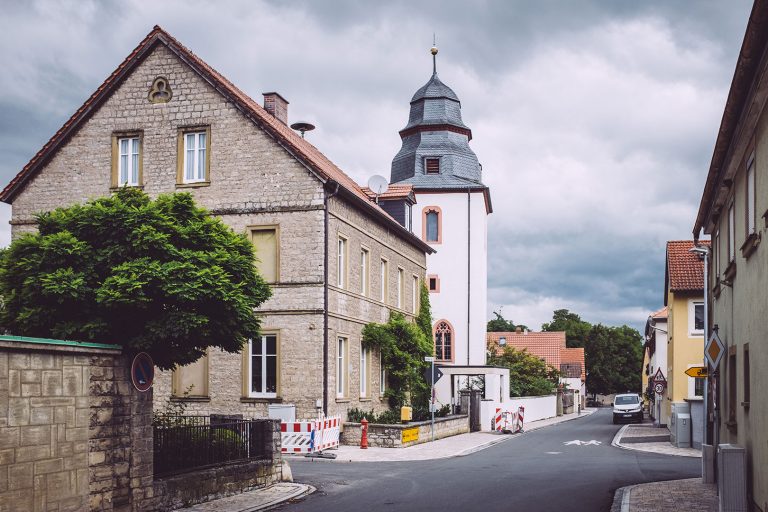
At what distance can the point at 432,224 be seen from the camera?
57281mm

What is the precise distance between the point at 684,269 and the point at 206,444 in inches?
1063

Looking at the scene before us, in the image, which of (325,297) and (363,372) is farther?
(363,372)

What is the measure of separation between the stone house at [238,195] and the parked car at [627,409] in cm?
2315

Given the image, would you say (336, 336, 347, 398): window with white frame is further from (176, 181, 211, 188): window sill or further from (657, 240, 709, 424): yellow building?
(657, 240, 709, 424): yellow building

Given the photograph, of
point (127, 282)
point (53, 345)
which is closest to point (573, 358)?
point (127, 282)

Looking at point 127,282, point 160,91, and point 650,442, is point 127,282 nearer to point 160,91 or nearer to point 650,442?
point 160,91

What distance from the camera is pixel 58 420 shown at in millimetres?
12508

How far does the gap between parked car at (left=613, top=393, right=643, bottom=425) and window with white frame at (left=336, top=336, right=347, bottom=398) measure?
25.0m

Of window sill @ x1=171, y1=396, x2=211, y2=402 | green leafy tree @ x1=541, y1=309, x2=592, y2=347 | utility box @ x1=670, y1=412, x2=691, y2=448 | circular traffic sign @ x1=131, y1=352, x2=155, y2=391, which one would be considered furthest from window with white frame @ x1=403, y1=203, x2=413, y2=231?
green leafy tree @ x1=541, y1=309, x2=592, y2=347

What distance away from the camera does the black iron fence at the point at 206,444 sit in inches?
602

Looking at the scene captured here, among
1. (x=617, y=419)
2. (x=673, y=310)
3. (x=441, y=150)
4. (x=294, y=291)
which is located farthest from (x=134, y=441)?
(x=441, y=150)

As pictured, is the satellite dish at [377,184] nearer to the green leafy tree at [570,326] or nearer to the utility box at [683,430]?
the utility box at [683,430]

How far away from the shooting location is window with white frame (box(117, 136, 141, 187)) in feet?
99.7

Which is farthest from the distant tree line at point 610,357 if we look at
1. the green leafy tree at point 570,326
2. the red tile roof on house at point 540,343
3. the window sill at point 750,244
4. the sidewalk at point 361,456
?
the window sill at point 750,244
